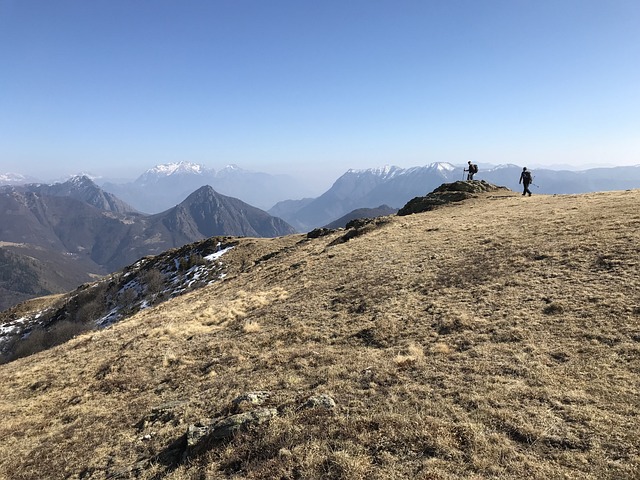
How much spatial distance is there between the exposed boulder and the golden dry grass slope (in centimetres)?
2059

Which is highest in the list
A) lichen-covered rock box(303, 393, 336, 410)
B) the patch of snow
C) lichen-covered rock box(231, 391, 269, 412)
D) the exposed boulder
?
the exposed boulder

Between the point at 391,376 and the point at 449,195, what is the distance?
131 feet

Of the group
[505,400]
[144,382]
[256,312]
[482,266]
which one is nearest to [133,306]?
[256,312]

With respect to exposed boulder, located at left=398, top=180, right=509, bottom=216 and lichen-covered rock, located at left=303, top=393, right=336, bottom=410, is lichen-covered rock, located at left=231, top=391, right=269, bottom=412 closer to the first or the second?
lichen-covered rock, located at left=303, top=393, right=336, bottom=410

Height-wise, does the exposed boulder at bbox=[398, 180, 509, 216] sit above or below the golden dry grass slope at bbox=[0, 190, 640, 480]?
above

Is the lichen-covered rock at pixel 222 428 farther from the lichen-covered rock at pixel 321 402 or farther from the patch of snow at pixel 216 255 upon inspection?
the patch of snow at pixel 216 255

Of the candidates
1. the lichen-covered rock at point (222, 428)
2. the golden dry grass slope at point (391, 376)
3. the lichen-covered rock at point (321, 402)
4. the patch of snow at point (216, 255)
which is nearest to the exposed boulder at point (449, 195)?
the golden dry grass slope at point (391, 376)

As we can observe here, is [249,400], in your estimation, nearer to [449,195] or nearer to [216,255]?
[449,195]

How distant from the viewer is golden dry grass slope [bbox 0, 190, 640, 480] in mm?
7785

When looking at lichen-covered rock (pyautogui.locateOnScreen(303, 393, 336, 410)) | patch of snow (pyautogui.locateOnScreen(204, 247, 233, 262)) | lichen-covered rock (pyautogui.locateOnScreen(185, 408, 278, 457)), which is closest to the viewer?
lichen-covered rock (pyautogui.locateOnScreen(185, 408, 278, 457))

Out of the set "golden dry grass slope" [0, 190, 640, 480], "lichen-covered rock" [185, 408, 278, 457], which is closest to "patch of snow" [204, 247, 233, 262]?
"golden dry grass slope" [0, 190, 640, 480]

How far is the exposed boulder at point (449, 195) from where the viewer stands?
149 ft

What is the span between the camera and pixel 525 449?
7473 millimetres

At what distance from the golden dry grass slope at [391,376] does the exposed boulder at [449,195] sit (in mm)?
20586
